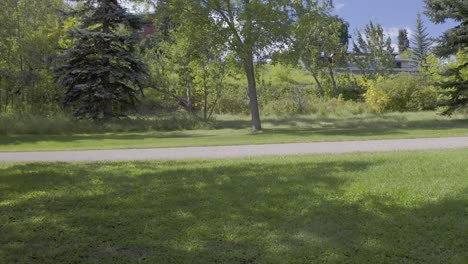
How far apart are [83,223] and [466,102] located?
68.8 feet

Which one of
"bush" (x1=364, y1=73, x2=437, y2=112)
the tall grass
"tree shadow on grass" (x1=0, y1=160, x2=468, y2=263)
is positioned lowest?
"tree shadow on grass" (x1=0, y1=160, x2=468, y2=263)

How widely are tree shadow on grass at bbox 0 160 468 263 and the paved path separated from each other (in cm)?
356

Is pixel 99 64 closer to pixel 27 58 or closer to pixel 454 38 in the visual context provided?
pixel 27 58

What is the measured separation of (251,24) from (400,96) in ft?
50.0

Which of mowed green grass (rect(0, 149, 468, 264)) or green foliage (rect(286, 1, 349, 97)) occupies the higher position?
green foliage (rect(286, 1, 349, 97))

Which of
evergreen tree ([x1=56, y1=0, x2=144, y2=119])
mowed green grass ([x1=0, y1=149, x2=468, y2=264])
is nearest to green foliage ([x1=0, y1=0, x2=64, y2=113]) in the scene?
evergreen tree ([x1=56, y1=0, x2=144, y2=119])

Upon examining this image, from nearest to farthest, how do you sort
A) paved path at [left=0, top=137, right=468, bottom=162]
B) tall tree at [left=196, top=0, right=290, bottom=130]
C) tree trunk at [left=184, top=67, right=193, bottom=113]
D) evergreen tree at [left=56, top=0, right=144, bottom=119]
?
1. paved path at [left=0, top=137, right=468, bottom=162]
2. tall tree at [left=196, top=0, right=290, bottom=130]
3. evergreen tree at [left=56, top=0, right=144, bottom=119]
4. tree trunk at [left=184, top=67, right=193, bottom=113]

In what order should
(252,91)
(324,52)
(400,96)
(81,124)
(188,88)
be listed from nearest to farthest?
1. (252,91)
2. (81,124)
3. (188,88)
4. (400,96)
5. (324,52)

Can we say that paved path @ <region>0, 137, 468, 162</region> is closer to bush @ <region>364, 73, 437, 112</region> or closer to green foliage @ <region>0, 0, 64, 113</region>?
green foliage @ <region>0, 0, 64, 113</region>

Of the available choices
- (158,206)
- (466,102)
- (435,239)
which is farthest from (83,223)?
(466,102)

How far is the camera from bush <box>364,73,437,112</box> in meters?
29.4

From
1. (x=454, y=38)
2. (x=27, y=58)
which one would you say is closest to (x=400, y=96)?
(x=454, y=38)

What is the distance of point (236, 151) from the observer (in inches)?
486

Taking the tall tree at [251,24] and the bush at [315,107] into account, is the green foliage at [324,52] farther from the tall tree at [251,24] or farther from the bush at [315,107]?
the tall tree at [251,24]
